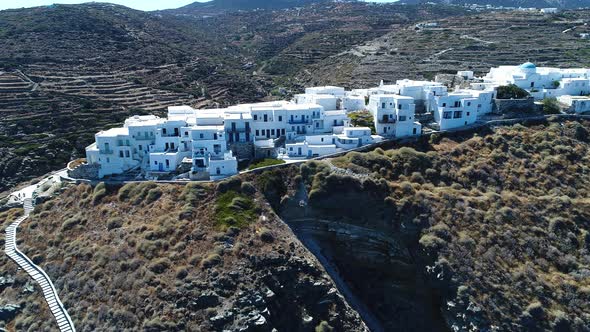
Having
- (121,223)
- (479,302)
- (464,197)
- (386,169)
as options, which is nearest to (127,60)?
(121,223)

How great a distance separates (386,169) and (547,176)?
17.1 meters

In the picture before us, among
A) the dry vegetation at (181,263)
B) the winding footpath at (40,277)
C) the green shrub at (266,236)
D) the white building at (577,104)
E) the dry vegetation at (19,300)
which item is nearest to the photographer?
the dry vegetation at (181,263)

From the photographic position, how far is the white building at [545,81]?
56219 mm

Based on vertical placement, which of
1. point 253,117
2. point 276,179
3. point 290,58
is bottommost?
point 276,179

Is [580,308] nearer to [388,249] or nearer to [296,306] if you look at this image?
[388,249]

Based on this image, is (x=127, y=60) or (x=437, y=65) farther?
(x=127, y=60)

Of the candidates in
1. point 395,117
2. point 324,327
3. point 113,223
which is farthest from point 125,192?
point 395,117

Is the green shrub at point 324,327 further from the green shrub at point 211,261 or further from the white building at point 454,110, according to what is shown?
the white building at point 454,110

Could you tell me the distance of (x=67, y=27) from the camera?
348 ft

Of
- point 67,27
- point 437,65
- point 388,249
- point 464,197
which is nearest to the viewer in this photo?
point 388,249

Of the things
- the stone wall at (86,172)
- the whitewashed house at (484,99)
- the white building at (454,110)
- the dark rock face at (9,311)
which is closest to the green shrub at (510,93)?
the whitewashed house at (484,99)

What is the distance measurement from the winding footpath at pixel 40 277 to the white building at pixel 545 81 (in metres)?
55.7

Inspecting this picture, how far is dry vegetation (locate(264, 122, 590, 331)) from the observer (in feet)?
109

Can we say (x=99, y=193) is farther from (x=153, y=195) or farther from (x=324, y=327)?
(x=324, y=327)
